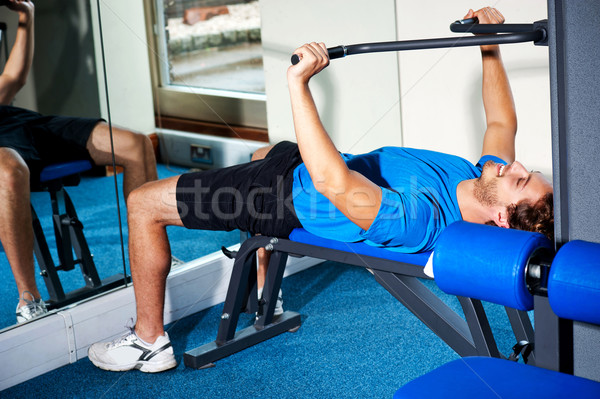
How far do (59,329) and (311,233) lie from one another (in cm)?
92

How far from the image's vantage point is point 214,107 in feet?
11.8

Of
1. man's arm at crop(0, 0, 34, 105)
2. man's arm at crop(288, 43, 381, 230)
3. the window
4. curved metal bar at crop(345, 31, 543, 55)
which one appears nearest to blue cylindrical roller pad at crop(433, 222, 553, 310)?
curved metal bar at crop(345, 31, 543, 55)

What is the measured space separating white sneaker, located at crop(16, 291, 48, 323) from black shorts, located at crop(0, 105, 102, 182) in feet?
1.34

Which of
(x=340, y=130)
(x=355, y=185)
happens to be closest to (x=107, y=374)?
(x=355, y=185)

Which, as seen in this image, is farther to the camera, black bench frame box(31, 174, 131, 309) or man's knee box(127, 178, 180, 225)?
black bench frame box(31, 174, 131, 309)

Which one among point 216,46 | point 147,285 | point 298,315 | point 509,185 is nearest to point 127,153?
point 147,285

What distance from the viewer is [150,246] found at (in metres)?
2.20

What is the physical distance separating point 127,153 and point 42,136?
1.15 feet

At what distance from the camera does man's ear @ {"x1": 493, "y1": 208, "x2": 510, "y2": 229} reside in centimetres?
178

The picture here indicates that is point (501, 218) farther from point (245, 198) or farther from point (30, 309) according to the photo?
point (30, 309)

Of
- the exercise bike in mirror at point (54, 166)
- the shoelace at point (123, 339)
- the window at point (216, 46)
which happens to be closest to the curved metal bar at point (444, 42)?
the exercise bike in mirror at point (54, 166)

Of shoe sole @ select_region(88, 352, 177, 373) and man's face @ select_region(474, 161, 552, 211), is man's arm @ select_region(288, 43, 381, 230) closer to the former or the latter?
man's face @ select_region(474, 161, 552, 211)

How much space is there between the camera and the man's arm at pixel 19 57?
2.03 metres

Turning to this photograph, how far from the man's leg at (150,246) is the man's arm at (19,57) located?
47 cm
